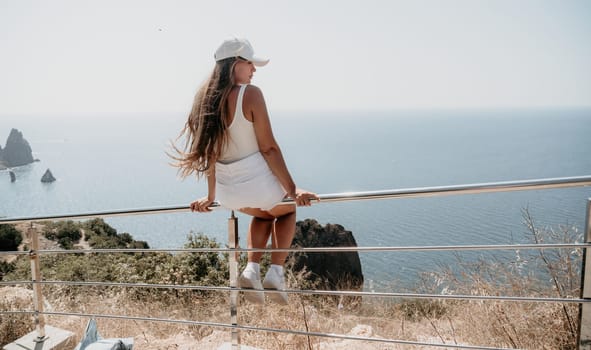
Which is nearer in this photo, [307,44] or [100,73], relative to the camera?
[100,73]

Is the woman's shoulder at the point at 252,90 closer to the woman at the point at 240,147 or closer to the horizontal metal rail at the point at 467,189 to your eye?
the woman at the point at 240,147

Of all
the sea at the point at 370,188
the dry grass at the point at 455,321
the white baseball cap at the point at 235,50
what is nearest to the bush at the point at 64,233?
the sea at the point at 370,188

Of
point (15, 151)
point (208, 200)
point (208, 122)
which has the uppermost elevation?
point (15, 151)

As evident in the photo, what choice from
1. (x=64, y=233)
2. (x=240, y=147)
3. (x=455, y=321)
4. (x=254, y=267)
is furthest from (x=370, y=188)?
(x=240, y=147)

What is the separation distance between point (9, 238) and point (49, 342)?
2076cm

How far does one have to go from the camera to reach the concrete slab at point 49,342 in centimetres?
277

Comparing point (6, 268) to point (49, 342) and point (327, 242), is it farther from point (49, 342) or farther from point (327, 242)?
point (49, 342)

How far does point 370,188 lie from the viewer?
57.2 m

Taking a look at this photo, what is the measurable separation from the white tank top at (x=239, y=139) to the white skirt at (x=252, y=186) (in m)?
0.03

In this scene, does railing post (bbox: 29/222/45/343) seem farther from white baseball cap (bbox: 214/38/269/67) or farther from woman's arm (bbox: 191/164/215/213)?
white baseball cap (bbox: 214/38/269/67)

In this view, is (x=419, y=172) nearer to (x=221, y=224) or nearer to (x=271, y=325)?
(x=221, y=224)

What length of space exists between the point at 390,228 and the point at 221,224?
15.4 meters

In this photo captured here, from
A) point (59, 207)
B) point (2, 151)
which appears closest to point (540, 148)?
point (59, 207)

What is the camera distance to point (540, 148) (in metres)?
80.9
